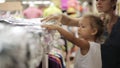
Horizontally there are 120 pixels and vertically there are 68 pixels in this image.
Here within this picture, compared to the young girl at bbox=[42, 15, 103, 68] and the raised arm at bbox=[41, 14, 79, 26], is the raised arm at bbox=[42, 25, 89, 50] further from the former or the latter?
the raised arm at bbox=[41, 14, 79, 26]

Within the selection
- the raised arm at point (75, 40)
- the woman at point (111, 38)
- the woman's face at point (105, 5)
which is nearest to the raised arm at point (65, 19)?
the woman at point (111, 38)

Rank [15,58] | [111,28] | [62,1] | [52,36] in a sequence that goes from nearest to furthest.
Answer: [15,58] → [52,36] → [111,28] → [62,1]

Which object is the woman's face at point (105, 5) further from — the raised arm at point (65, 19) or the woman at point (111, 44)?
the raised arm at point (65, 19)

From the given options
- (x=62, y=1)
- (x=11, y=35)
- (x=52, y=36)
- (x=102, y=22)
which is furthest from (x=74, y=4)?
(x=11, y=35)

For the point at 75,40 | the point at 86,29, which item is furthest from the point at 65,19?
the point at 75,40

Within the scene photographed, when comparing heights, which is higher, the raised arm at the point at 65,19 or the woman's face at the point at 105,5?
the woman's face at the point at 105,5

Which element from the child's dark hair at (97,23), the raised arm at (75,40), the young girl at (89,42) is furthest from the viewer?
the child's dark hair at (97,23)

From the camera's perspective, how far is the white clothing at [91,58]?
1.62 metres

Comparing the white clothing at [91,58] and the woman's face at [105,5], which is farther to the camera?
the woman's face at [105,5]

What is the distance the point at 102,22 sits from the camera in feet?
5.88

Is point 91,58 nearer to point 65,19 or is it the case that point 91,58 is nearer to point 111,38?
point 111,38

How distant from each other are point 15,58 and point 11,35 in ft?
0.22

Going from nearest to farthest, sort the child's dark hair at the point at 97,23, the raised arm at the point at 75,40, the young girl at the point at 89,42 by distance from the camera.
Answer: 1. the raised arm at the point at 75,40
2. the young girl at the point at 89,42
3. the child's dark hair at the point at 97,23

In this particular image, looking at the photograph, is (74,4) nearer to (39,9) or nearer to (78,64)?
(39,9)
